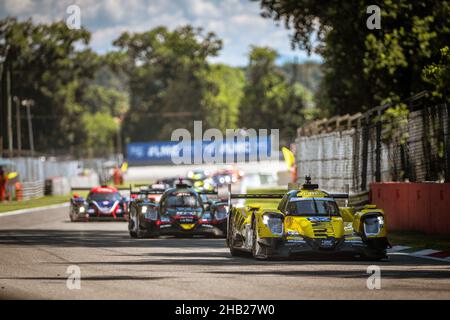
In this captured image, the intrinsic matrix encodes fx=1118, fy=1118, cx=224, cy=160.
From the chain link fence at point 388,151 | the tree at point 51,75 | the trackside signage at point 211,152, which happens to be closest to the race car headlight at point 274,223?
the chain link fence at point 388,151

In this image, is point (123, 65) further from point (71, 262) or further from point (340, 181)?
point (71, 262)

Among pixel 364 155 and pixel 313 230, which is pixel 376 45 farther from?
pixel 313 230

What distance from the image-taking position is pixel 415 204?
82.3 feet

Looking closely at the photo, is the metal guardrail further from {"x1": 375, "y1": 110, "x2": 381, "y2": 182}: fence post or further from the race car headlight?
the race car headlight

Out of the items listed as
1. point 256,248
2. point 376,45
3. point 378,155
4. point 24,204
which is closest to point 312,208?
point 256,248

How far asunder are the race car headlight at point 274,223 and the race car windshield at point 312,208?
0.51 meters

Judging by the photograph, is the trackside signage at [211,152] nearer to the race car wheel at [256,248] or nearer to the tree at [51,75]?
the tree at [51,75]

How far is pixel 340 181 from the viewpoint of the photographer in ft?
115

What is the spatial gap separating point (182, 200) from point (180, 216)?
20.5 inches

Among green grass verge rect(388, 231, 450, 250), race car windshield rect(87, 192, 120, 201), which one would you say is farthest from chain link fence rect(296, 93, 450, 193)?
race car windshield rect(87, 192, 120, 201)

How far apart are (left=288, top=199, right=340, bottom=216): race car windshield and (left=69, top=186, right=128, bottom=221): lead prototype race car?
58.4ft

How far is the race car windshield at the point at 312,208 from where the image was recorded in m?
18.3
